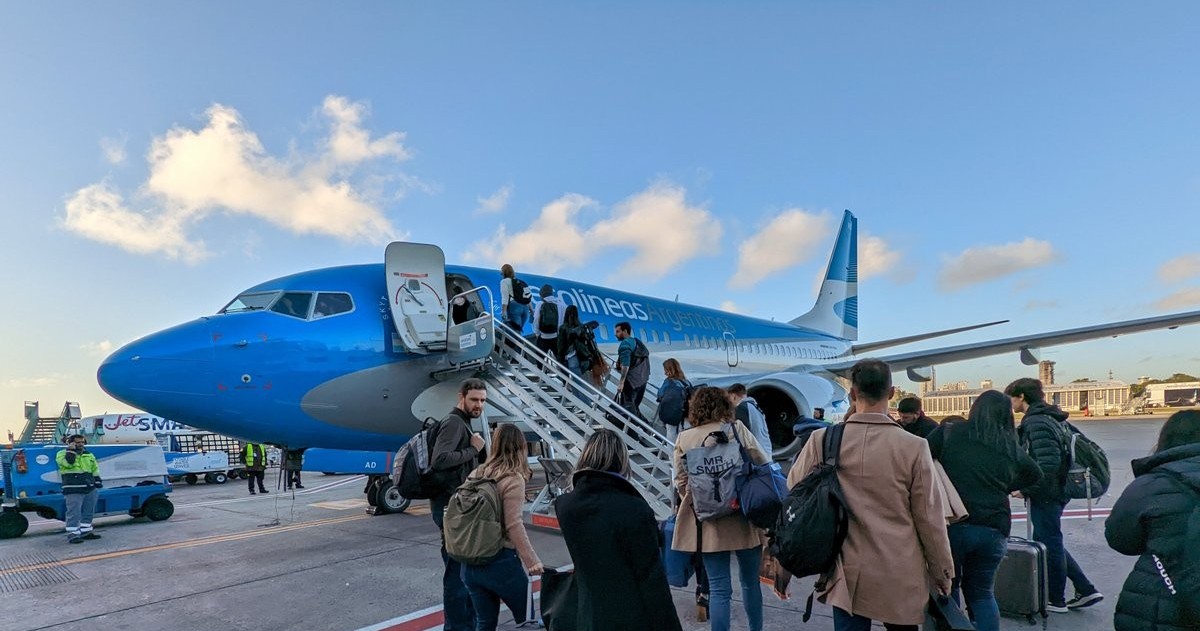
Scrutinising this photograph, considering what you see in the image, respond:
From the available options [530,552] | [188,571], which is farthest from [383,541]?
[530,552]

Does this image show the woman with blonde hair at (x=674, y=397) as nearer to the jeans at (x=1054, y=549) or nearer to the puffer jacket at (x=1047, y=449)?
the puffer jacket at (x=1047, y=449)

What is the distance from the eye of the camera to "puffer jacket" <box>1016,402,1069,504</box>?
13.9 feet

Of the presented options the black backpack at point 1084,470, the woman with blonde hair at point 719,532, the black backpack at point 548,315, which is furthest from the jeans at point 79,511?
the black backpack at point 1084,470

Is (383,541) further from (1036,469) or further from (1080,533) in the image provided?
(1080,533)

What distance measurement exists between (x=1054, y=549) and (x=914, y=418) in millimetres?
1301

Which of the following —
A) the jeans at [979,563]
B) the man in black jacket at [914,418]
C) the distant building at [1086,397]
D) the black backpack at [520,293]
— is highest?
the black backpack at [520,293]

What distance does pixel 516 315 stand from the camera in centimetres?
859

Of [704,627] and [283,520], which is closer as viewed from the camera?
[704,627]

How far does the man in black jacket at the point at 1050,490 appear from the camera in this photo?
4.27 meters

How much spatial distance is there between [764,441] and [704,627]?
157 cm

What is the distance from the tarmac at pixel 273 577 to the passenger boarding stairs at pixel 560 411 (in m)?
1.11

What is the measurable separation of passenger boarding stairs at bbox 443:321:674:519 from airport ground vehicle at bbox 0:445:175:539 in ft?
21.1

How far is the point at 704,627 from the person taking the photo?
4176 millimetres

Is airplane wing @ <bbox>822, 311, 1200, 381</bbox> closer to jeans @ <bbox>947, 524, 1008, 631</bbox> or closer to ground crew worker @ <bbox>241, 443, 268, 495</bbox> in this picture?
jeans @ <bbox>947, 524, 1008, 631</bbox>
